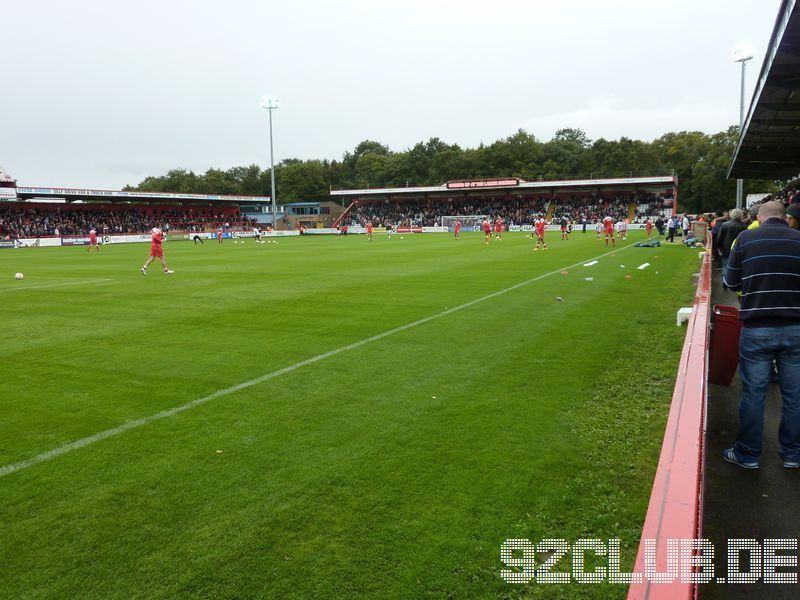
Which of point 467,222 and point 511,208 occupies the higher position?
point 511,208

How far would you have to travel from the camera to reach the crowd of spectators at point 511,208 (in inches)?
2699

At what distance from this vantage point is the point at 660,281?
Result: 53.5 feet

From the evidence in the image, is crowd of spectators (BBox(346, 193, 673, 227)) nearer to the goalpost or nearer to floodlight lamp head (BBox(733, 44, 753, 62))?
the goalpost

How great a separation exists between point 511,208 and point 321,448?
75.2 meters

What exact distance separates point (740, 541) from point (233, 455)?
3823 millimetres

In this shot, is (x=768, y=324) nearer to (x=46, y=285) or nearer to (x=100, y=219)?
(x=46, y=285)

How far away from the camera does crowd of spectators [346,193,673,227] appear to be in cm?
6856

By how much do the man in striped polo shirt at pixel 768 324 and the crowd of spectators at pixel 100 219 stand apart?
59485mm

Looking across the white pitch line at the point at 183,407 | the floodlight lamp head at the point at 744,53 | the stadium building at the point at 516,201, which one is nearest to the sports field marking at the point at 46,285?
the white pitch line at the point at 183,407

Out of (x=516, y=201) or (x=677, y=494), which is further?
(x=516, y=201)

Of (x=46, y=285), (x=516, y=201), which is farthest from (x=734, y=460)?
(x=516, y=201)

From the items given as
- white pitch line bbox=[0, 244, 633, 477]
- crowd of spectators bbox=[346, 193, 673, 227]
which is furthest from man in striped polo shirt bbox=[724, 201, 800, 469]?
crowd of spectators bbox=[346, 193, 673, 227]

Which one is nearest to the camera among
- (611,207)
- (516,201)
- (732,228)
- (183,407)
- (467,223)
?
(183,407)

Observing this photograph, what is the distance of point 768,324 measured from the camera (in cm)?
446
